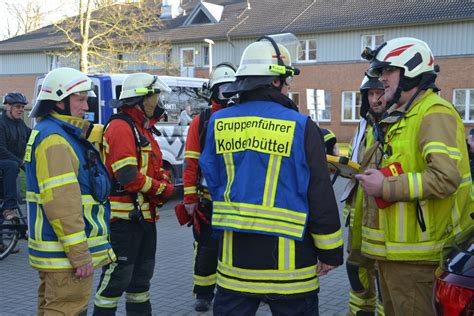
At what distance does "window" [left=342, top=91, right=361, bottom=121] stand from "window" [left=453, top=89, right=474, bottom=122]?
16.6 feet

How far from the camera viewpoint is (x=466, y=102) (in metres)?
26.5

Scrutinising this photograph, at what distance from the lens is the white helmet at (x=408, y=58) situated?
3.05 m

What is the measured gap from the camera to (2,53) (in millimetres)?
40719

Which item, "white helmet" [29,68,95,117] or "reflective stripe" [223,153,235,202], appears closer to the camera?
"reflective stripe" [223,153,235,202]

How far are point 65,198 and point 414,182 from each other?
1997mm

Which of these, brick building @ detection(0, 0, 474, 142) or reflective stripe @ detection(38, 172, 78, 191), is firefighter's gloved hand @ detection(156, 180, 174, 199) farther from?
brick building @ detection(0, 0, 474, 142)

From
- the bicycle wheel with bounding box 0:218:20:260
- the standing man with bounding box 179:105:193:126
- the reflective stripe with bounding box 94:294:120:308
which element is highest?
the standing man with bounding box 179:105:193:126

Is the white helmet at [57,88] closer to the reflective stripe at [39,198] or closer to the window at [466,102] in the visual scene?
the reflective stripe at [39,198]

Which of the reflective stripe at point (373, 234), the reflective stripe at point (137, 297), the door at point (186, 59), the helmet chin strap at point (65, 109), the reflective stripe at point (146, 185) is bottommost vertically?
the reflective stripe at point (137, 297)

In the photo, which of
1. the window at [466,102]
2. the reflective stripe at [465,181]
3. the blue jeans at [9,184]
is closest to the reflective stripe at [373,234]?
the reflective stripe at [465,181]

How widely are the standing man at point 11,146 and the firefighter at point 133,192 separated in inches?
142

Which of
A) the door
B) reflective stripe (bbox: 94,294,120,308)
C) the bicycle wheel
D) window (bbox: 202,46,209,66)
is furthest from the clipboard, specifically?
window (bbox: 202,46,209,66)

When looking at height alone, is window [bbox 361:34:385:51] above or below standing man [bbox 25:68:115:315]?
above

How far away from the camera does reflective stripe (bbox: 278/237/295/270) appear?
2721 millimetres
